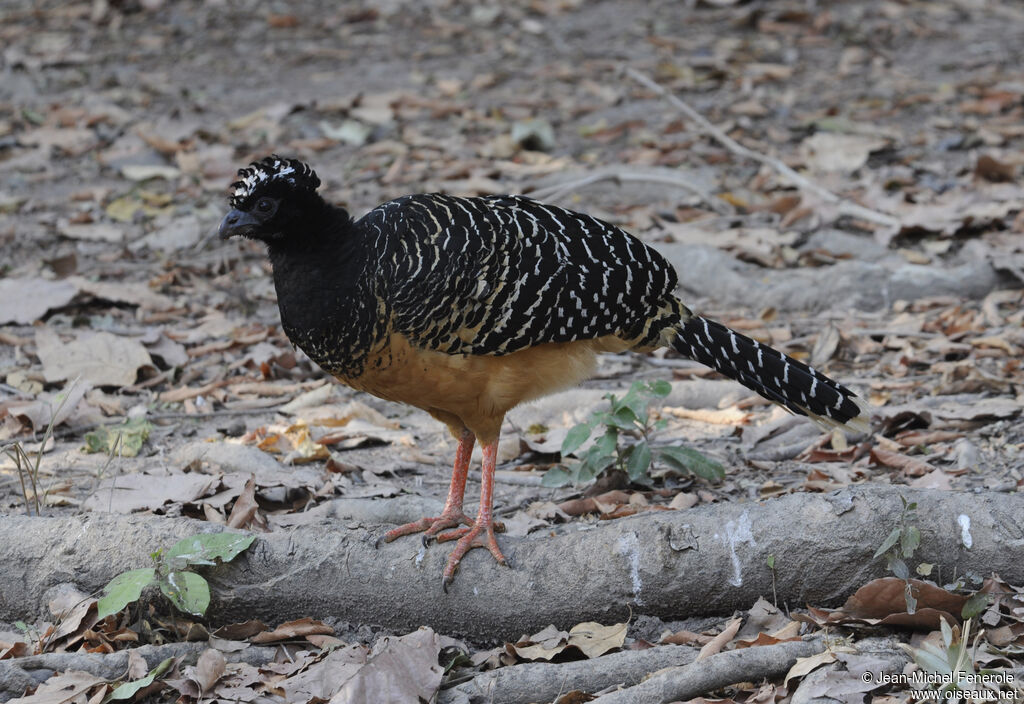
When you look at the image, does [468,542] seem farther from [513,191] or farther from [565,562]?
[513,191]

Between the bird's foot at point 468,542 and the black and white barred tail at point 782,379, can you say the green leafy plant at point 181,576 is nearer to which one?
the bird's foot at point 468,542

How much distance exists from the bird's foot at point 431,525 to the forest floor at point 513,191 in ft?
0.30

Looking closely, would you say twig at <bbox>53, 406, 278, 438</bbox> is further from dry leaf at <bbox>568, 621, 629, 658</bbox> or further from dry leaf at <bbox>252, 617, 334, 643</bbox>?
dry leaf at <bbox>568, 621, 629, 658</bbox>

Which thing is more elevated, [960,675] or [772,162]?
[960,675]

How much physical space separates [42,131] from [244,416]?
585 cm

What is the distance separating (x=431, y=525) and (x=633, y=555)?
92 cm

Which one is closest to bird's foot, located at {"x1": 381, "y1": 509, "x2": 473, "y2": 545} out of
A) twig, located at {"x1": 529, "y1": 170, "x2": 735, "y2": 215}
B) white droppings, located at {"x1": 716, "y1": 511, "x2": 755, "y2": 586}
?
white droppings, located at {"x1": 716, "y1": 511, "x2": 755, "y2": 586}

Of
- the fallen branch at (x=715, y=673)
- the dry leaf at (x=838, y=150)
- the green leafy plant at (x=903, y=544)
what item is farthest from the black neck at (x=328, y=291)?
the dry leaf at (x=838, y=150)

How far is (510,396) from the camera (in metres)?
4.59

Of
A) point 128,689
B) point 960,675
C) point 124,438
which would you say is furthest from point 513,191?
point 960,675

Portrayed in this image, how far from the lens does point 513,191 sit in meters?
9.21

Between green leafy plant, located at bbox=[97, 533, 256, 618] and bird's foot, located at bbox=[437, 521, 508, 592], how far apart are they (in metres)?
0.73

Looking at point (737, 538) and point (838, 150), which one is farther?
point (838, 150)

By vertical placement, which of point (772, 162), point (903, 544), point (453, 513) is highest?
point (903, 544)
